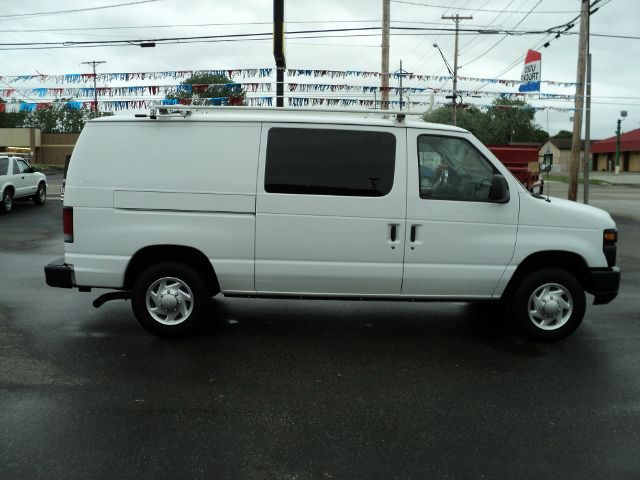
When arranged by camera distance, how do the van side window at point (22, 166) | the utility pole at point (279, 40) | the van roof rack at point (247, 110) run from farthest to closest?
the van side window at point (22, 166) < the utility pole at point (279, 40) < the van roof rack at point (247, 110)

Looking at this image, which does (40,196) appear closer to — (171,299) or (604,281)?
(171,299)

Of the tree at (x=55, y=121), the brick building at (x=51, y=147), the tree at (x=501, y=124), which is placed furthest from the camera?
the tree at (x=55, y=121)

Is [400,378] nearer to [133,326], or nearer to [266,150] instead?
Answer: [266,150]

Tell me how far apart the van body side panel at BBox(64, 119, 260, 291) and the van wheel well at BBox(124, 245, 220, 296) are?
11 centimetres

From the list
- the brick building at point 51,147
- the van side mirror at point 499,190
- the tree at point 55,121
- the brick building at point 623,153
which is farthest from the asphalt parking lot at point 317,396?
the tree at point 55,121

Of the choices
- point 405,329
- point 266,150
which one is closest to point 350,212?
point 266,150

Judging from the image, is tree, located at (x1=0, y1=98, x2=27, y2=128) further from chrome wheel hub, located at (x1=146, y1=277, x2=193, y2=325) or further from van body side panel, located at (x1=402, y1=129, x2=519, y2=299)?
van body side panel, located at (x1=402, y1=129, x2=519, y2=299)

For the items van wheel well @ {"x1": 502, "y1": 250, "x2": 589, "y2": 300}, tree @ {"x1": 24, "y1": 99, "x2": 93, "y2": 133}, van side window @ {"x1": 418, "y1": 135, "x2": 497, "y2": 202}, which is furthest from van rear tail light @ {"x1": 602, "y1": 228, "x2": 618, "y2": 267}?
tree @ {"x1": 24, "y1": 99, "x2": 93, "y2": 133}

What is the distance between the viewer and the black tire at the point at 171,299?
5816 millimetres

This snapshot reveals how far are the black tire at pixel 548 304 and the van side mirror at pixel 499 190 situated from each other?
82 centimetres

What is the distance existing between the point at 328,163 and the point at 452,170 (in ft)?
3.81

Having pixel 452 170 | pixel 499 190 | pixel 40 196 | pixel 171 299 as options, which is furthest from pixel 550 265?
pixel 40 196

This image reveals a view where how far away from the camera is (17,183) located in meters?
19.1

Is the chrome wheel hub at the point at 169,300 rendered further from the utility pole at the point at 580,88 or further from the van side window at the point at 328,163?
the utility pole at the point at 580,88
